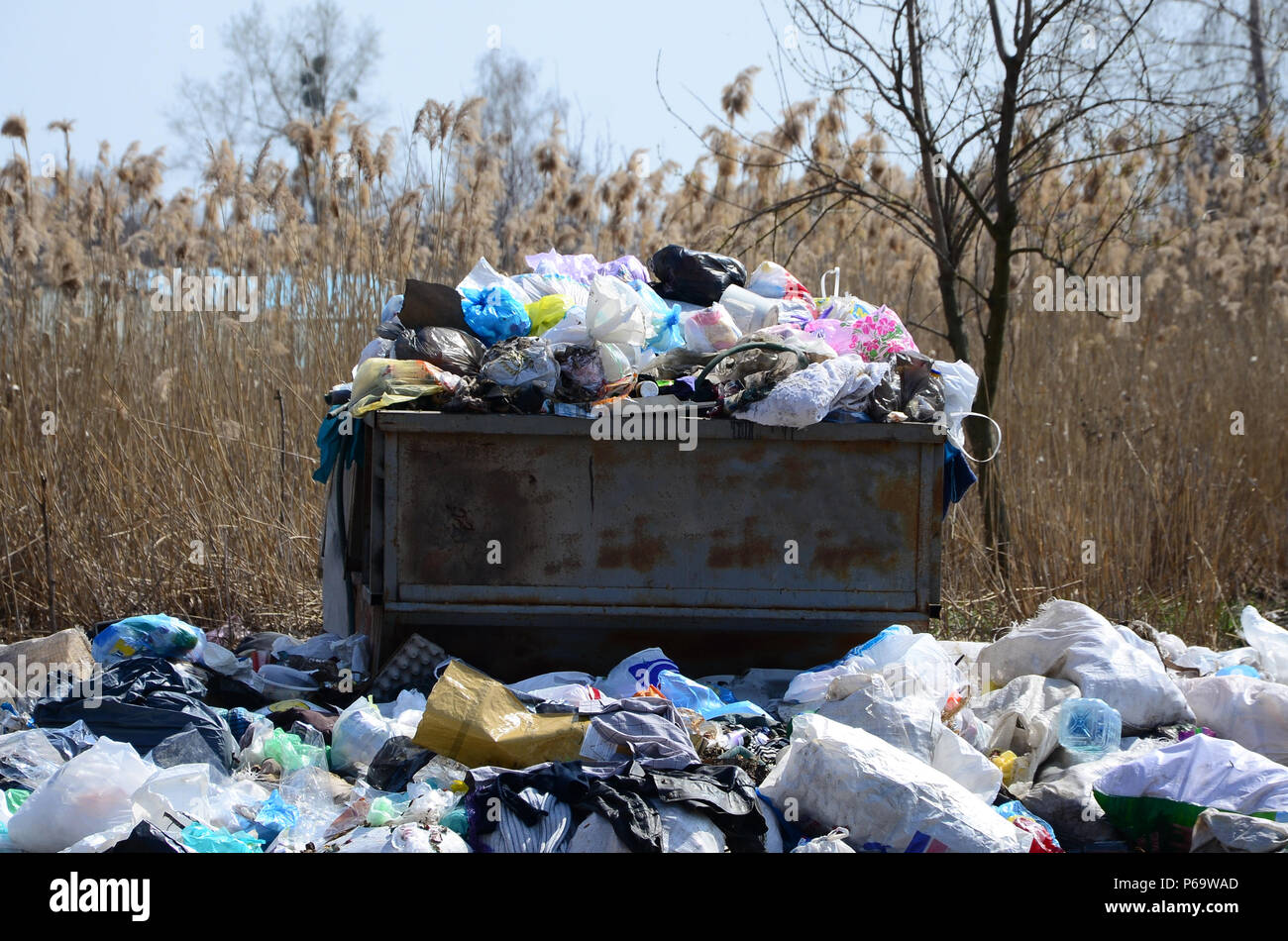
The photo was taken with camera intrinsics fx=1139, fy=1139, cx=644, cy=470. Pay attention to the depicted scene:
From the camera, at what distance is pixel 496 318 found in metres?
4.70

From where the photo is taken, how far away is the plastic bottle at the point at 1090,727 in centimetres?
389

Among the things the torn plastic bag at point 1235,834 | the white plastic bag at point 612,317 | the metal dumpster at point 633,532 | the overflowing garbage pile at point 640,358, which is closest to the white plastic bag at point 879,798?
the torn plastic bag at point 1235,834

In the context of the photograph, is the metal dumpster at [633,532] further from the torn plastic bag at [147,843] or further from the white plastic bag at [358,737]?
the torn plastic bag at [147,843]

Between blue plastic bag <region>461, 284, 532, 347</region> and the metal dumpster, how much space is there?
0.62 meters

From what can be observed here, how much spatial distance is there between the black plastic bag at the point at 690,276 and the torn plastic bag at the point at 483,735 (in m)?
2.26

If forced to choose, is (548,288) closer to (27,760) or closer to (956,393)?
(956,393)

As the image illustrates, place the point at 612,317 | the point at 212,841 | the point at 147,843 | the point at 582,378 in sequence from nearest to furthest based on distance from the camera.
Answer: the point at 147,843 < the point at 212,841 < the point at 582,378 < the point at 612,317

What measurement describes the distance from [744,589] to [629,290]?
4.24ft

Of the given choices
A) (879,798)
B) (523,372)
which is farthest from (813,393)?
(879,798)

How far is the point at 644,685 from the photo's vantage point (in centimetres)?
418

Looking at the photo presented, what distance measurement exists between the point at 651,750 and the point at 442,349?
6.10 ft

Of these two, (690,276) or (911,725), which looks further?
(690,276)

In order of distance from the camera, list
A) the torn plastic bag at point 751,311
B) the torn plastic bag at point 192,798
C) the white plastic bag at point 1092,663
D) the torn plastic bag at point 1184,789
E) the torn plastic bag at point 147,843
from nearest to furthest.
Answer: the torn plastic bag at point 147,843 → the torn plastic bag at point 192,798 → the torn plastic bag at point 1184,789 → the white plastic bag at point 1092,663 → the torn plastic bag at point 751,311
